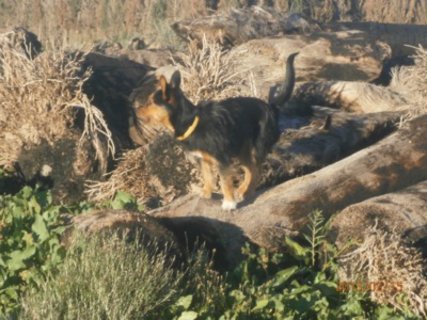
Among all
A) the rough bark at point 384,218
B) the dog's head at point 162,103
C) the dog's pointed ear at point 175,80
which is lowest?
the rough bark at point 384,218

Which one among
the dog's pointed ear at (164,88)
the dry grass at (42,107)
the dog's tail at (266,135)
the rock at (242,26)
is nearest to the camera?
the dog's pointed ear at (164,88)

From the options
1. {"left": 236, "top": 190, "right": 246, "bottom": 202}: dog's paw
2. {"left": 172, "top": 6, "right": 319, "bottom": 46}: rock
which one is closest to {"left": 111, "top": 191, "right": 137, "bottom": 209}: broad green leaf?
{"left": 236, "top": 190, "right": 246, "bottom": 202}: dog's paw

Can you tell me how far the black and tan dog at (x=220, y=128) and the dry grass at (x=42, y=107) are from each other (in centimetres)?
204

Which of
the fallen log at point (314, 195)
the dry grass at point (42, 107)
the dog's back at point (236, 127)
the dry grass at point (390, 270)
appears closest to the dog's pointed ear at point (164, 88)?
the dog's back at point (236, 127)

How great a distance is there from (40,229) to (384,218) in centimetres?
315

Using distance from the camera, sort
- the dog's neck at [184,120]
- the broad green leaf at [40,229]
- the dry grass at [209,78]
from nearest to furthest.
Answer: the broad green leaf at [40,229], the dog's neck at [184,120], the dry grass at [209,78]

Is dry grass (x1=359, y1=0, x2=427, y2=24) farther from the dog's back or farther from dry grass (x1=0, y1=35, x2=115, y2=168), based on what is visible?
the dog's back

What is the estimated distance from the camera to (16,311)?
22.3 feet

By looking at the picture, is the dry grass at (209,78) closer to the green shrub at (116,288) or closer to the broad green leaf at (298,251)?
the broad green leaf at (298,251)

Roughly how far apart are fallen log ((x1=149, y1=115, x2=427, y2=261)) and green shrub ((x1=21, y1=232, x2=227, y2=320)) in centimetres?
123

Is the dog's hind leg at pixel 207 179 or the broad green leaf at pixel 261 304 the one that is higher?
the dog's hind leg at pixel 207 179

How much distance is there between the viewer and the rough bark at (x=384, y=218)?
7984 millimetres

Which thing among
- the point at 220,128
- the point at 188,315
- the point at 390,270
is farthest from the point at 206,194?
the point at 188,315

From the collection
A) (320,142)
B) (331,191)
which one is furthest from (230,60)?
(331,191)
